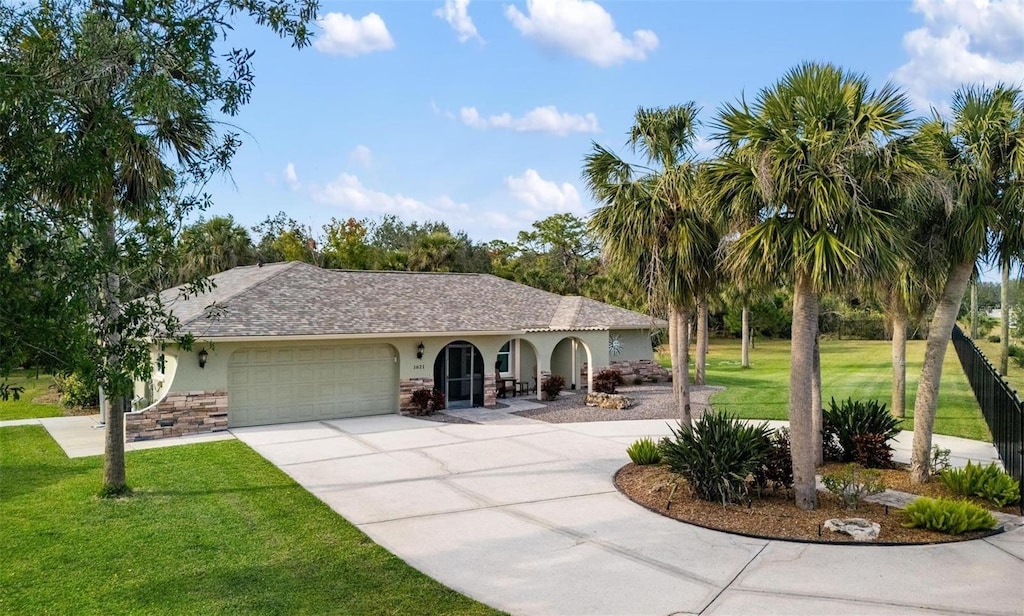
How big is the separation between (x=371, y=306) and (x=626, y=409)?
832 cm

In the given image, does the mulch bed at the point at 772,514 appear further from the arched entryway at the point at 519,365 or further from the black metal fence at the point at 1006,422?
→ the arched entryway at the point at 519,365

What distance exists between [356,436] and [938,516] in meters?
11.6

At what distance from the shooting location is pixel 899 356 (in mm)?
17625

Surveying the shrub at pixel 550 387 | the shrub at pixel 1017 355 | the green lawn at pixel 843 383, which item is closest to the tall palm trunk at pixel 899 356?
the green lawn at pixel 843 383

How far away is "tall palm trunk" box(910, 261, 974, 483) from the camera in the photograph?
1017 centimetres

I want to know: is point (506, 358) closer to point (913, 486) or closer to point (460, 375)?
point (460, 375)

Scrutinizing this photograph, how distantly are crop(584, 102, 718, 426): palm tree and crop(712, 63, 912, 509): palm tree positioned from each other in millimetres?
2194

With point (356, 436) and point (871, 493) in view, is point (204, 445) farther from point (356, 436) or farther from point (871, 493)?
point (871, 493)

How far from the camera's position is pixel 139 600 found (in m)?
6.62

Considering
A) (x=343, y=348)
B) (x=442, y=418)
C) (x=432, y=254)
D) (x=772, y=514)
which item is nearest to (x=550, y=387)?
(x=442, y=418)

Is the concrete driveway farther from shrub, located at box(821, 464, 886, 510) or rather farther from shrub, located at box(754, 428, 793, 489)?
shrub, located at box(754, 428, 793, 489)

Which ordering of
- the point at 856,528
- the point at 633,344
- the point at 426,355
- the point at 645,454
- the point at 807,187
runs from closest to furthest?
the point at 856,528
the point at 807,187
the point at 645,454
the point at 426,355
the point at 633,344

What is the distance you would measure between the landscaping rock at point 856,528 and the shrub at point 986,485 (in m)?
2.30

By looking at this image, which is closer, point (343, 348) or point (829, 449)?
point (829, 449)
